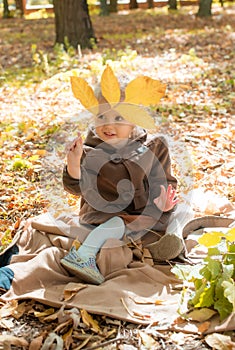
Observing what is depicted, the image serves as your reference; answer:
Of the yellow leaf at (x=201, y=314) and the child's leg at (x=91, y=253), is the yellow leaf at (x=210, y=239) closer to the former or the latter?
the yellow leaf at (x=201, y=314)

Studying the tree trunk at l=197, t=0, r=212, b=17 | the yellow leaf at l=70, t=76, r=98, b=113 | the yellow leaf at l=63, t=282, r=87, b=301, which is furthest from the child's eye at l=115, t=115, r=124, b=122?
the tree trunk at l=197, t=0, r=212, b=17

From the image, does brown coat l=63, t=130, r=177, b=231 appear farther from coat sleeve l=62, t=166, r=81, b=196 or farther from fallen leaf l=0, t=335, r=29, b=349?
fallen leaf l=0, t=335, r=29, b=349

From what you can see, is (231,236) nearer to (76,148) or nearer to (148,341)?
(148,341)

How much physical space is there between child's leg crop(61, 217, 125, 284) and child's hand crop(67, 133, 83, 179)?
339 millimetres

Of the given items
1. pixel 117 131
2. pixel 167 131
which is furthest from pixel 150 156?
pixel 167 131

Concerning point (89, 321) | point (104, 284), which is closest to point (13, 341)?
point (89, 321)

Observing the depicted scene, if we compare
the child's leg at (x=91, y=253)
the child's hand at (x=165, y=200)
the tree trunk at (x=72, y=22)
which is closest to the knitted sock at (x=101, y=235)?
the child's leg at (x=91, y=253)

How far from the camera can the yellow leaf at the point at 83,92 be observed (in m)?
2.81

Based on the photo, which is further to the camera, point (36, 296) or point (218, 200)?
point (218, 200)

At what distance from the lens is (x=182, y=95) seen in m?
6.78

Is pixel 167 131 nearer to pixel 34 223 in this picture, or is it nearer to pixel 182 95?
pixel 182 95

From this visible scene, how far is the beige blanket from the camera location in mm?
2533

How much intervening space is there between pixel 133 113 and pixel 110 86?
0.61 feet

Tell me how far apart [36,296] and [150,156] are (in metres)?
1.06
